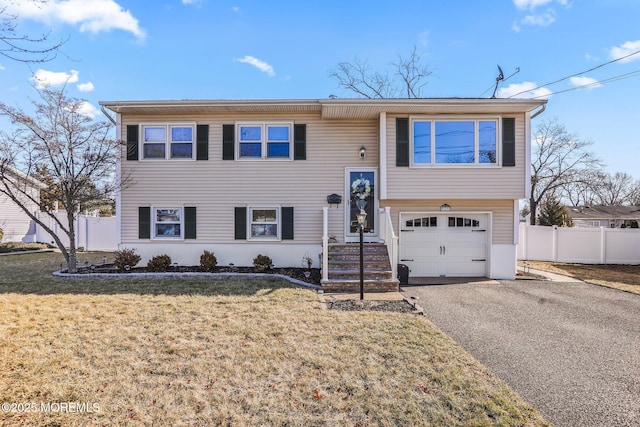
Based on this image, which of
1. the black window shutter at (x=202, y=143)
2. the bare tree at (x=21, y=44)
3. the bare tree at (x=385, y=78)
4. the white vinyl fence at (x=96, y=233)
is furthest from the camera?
the bare tree at (x=385, y=78)

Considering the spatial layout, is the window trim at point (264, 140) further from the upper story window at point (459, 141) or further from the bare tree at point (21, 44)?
the bare tree at point (21, 44)

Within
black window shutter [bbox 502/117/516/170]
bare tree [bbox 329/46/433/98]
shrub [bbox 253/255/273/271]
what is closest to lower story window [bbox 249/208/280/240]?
shrub [bbox 253/255/273/271]

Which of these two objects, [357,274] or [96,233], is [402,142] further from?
[96,233]

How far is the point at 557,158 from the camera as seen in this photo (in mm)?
24625

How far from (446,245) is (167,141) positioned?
970 centimetres

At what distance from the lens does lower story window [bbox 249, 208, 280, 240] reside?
1013 cm

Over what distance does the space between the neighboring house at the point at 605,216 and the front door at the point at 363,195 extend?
3085 centimetres

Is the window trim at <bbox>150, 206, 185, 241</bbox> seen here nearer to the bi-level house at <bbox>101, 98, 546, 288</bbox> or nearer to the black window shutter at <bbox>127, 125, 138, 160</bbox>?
the bi-level house at <bbox>101, 98, 546, 288</bbox>

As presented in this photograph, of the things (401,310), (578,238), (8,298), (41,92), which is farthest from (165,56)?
(578,238)

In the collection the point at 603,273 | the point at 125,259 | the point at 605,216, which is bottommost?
the point at 603,273

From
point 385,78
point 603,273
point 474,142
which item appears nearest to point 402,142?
point 474,142

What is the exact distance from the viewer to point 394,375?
347 centimetres

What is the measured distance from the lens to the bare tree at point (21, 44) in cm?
431

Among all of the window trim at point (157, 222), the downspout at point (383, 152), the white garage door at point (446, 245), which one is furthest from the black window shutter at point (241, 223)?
the white garage door at point (446, 245)
